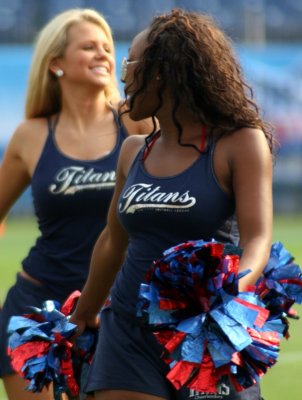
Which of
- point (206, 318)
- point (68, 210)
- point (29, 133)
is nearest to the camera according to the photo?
point (206, 318)

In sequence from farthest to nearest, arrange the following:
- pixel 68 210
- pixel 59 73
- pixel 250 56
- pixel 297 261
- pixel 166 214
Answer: pixel 250 56 < pixel 297 261 < pixel 59 73 < pixel 68 210 < pixel 166 214

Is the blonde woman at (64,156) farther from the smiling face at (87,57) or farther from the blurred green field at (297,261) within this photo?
the blurred green field at (297,261)

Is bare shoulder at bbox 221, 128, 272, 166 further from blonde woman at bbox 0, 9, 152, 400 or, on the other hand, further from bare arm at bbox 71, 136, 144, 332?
blonde woman at bbox 0, 9, 152, 400

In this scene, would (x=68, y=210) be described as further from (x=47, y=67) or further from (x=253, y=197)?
(x=253, y=197)

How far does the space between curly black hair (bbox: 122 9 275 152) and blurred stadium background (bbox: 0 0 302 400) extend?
14.6m

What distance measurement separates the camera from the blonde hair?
5.39 meters

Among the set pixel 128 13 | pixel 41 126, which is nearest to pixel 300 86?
pixel 128 13

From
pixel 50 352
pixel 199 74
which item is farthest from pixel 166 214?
pixel 50 352

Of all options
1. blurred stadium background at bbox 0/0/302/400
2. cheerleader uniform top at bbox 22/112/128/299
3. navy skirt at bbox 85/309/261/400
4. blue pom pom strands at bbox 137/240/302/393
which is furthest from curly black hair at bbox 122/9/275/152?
blurred stadium background at bbox 0/0/302/400

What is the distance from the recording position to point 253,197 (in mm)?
3504

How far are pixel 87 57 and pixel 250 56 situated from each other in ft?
52.9

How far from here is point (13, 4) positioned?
23.1 metres

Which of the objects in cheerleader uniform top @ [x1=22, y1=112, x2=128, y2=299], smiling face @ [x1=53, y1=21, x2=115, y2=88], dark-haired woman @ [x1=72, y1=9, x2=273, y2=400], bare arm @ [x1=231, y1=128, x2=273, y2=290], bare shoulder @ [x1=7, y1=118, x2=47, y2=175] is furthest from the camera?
smiling face @ [x1=53, y1=21, x2=115, y2=88]

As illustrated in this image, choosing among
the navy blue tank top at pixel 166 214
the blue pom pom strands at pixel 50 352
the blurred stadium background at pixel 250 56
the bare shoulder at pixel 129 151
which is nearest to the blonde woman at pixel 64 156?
the blue pom pom strands at pixel 50 352
